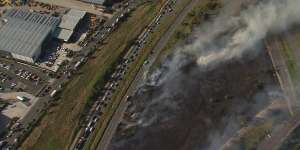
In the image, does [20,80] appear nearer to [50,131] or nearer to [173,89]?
[50,131]

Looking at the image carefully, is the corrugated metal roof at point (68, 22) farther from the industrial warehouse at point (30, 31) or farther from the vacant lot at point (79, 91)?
the vacant lot at point (79, 91)

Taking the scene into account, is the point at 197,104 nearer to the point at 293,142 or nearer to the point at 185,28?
the point at 293,142

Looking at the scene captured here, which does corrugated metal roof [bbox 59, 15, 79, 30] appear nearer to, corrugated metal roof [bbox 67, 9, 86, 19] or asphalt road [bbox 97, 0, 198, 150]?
corrugated metal roof [bbox 67, 9, 86, 19]

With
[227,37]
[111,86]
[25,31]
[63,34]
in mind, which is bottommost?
[227,37]

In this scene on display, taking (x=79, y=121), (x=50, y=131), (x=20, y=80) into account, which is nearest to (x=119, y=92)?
(x=79, y=121)

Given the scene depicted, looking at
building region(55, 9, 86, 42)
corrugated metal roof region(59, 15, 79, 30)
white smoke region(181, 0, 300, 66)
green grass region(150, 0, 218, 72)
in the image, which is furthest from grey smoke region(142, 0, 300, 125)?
corrugated metal roof region(59, 15, 79, 30)

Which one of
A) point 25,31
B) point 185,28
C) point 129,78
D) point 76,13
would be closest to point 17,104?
point 25,31
